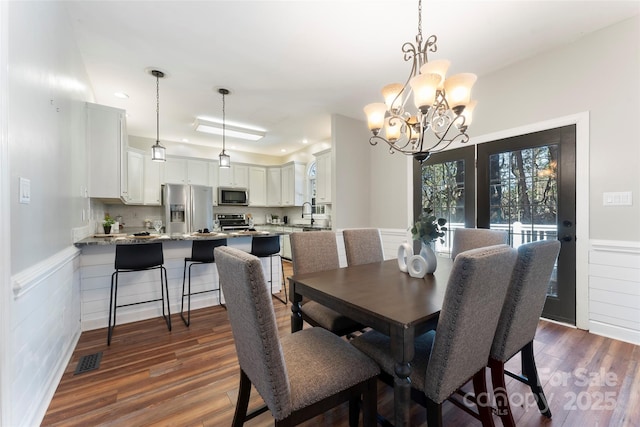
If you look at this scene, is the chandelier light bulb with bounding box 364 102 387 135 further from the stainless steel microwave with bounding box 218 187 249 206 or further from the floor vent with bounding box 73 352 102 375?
the stainless steel microwave with bounding box 218 187 249 206

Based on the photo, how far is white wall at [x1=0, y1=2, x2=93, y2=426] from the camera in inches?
47.3

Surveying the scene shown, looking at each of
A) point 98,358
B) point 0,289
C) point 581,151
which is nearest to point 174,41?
point 0,289

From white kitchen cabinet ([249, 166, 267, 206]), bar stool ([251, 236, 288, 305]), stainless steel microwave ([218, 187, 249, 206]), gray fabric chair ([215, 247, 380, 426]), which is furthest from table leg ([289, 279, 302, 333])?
white kitchen cabinet ([249, 166, 267, 206])

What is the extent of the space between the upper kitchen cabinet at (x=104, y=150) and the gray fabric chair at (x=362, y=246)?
2.59 meters

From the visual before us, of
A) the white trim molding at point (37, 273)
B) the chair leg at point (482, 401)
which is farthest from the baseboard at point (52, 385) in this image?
the chair leg at point (482, 401)

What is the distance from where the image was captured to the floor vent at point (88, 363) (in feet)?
6.42

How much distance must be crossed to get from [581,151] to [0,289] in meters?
4.15

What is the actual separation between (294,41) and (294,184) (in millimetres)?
3953

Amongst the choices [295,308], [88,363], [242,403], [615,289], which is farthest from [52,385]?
[615,289]

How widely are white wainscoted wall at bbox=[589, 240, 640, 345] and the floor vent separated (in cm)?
428

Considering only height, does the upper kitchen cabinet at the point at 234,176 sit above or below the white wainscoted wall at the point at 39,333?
above

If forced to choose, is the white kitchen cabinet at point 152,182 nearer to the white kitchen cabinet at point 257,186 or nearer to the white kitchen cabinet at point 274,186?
the white kitchen cabinet at point 257,186

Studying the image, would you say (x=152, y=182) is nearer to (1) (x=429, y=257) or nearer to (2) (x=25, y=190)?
(2) (x=25, y=190)

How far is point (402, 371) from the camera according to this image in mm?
1066
